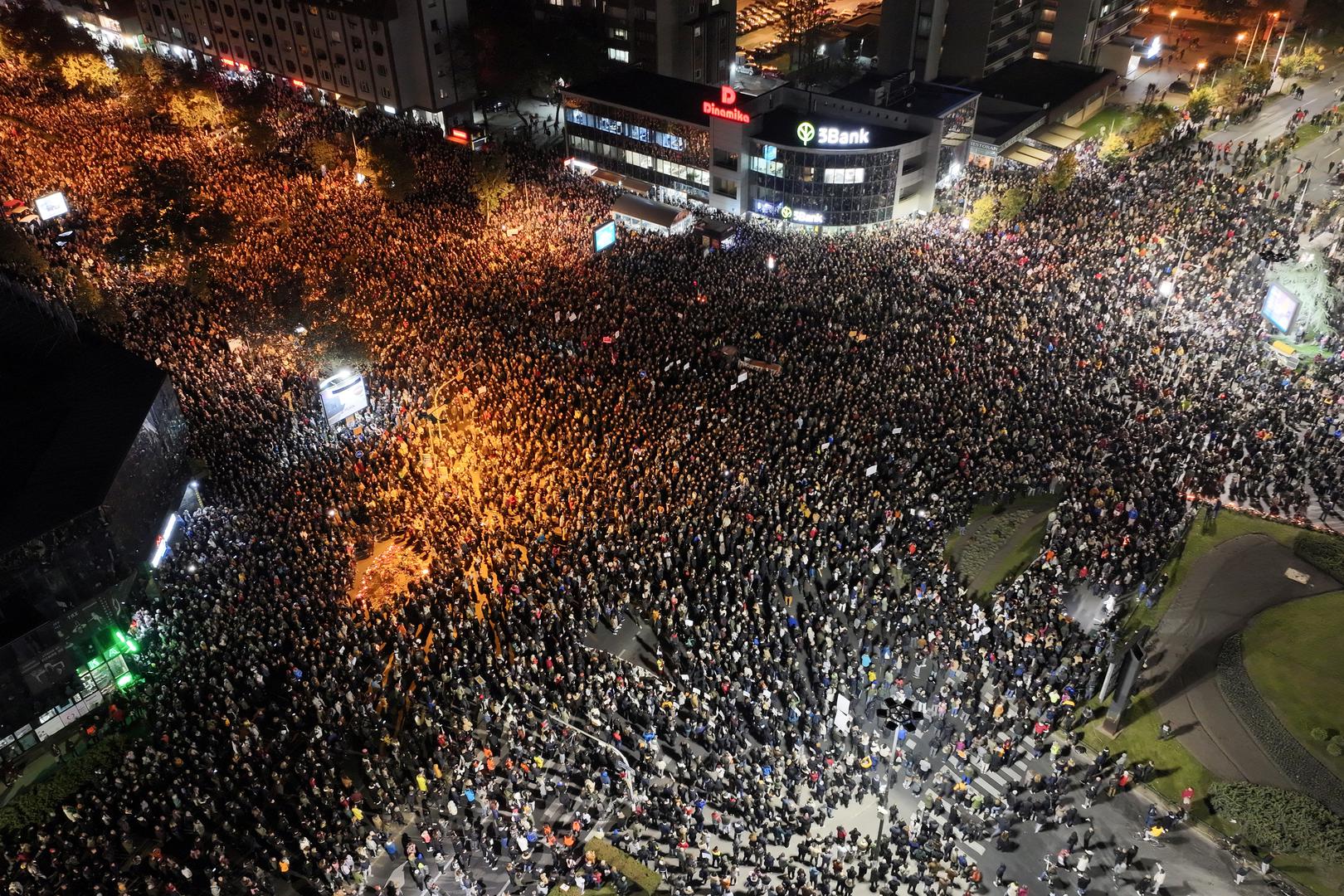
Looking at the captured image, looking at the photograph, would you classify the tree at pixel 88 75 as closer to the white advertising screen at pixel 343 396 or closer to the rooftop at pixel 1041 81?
the white advertising screen at pixel 343 396

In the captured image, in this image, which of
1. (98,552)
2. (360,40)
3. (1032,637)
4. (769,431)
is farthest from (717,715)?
(360,40)

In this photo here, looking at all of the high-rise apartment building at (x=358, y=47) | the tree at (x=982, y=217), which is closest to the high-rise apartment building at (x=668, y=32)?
the high-rise apartment building at (x=358, y=47)

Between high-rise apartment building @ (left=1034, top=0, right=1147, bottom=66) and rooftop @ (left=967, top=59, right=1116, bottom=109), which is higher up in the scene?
high-rise apartment building @ (left=1034, top=0, right=1147, bottom=66)

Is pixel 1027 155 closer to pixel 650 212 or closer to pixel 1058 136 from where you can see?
pixel 1058 136

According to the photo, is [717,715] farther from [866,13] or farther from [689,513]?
[866,13]

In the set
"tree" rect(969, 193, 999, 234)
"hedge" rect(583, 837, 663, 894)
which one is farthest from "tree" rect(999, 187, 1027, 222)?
"hedge" rect(583, 837, 663, 894)

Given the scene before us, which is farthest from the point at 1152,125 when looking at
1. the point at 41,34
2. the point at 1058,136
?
the point at 41,34

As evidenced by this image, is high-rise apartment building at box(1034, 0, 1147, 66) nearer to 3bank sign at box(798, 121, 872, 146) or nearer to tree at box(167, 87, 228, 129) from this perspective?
3bank sign at box(798, 121, 872, 146)
